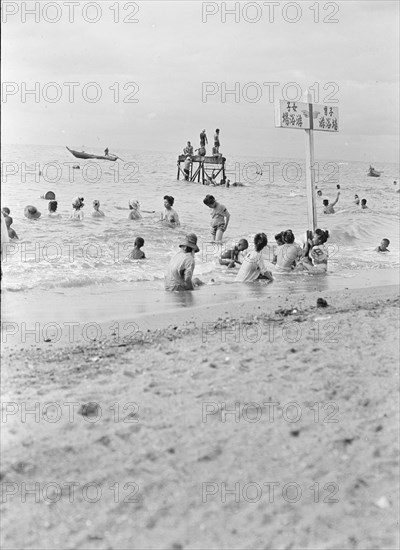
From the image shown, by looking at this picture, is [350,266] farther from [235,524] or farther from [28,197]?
[28,197]

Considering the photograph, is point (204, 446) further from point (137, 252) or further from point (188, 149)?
point (188, 149)

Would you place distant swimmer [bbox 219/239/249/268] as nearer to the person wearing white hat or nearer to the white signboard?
the white signboard

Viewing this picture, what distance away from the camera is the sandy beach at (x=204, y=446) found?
9.68 ft

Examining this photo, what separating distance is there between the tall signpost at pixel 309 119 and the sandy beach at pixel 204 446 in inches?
245

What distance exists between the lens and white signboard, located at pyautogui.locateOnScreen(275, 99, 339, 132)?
1055 centimetres

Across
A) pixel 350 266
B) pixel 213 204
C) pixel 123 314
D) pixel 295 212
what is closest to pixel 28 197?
pixel 295 212

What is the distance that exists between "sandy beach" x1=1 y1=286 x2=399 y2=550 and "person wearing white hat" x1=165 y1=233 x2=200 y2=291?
371 cm

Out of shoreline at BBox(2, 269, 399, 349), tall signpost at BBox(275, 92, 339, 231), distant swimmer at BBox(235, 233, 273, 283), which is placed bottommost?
shoreline at BBox(2, 269, 399, 349)

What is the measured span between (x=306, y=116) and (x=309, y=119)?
8cm

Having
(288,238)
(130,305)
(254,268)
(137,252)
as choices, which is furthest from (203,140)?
(130,305)

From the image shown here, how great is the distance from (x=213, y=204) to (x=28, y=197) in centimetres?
1330

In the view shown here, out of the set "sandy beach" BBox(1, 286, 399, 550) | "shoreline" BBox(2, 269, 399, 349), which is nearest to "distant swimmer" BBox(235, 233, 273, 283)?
"shoreline" BBox(2, 269, 399, 349)

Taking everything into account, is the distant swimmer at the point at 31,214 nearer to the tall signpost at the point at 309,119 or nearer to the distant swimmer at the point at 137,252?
the distant swimmer at the point at 137,252

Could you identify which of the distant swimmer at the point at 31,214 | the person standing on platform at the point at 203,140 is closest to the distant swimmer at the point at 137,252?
the distant swimmer at the point at 31,214
